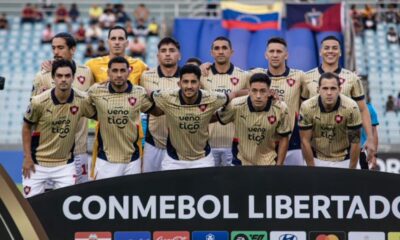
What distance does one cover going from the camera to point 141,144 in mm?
10086

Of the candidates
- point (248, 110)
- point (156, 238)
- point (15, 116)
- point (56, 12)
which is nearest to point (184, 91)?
point (248, 110)

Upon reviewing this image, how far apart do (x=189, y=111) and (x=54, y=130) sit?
3.95ft

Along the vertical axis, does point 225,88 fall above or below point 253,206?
above

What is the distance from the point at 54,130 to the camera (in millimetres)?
9719

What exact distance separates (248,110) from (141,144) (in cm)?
108

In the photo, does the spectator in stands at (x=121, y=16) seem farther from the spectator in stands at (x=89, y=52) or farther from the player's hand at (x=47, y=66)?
the player's hand at (x=47, y=66)

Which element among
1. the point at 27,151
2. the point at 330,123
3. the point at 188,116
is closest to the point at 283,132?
the point at 330,123

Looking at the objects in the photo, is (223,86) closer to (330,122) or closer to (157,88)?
(157,88)

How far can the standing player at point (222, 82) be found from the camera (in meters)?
10.3

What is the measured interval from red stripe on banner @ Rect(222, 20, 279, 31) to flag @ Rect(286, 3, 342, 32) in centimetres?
45

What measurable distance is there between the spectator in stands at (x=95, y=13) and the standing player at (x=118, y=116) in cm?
1667

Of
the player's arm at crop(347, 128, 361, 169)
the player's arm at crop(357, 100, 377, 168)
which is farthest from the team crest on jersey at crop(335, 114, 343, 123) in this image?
the player's arm at crop(357, 100, 377, 168)

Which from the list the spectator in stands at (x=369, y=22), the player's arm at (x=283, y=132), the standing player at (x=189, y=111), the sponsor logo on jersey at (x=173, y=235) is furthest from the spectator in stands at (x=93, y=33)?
the sponsor logo on jersey at (x=173, y=235)

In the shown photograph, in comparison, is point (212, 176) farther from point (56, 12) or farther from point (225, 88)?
point (56, 12)
